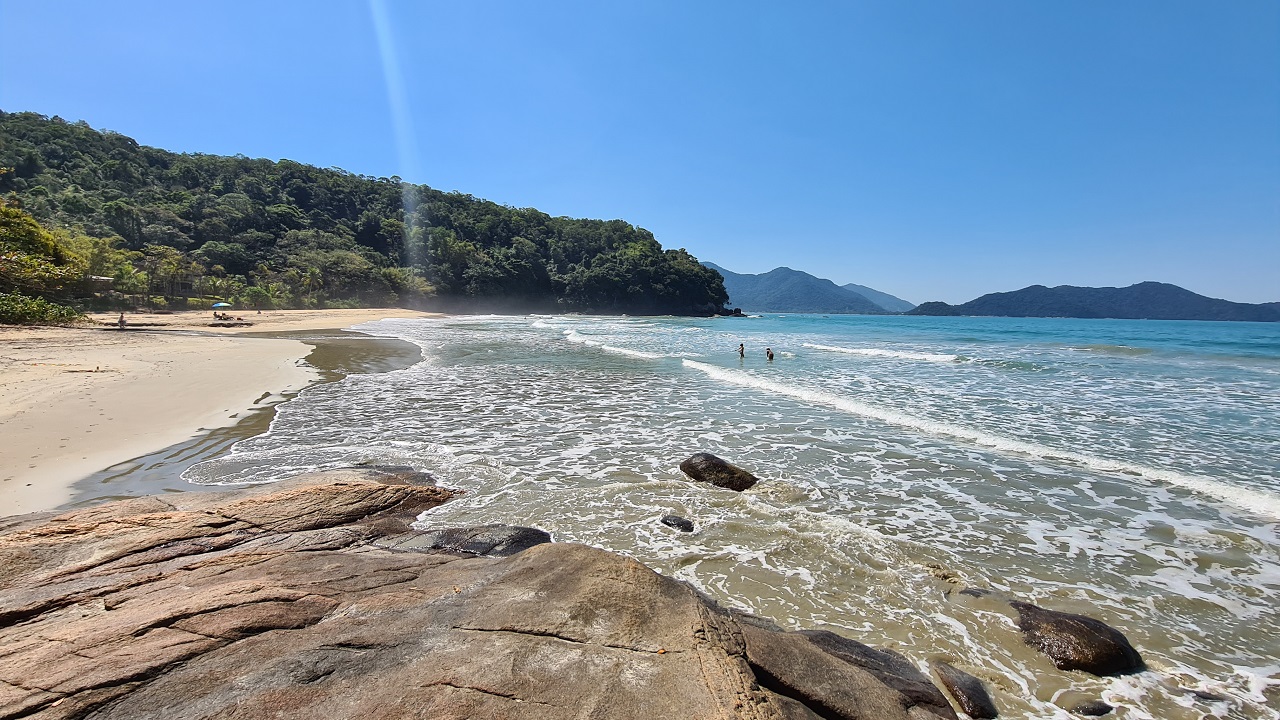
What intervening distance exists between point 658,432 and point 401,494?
18.9 ft

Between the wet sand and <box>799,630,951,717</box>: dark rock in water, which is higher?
<box>799,630,951,717</box>: dark rock in water

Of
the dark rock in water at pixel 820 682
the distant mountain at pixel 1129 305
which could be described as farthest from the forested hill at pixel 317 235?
the distant mountain at pixel 1129 305

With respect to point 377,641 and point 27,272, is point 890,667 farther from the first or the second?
point 27,272

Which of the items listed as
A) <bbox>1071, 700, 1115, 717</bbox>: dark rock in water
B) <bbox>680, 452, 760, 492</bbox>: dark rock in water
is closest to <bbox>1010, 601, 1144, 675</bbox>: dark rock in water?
<bbox>1071, 700, 1115, 717</bbox>: dark rock in water

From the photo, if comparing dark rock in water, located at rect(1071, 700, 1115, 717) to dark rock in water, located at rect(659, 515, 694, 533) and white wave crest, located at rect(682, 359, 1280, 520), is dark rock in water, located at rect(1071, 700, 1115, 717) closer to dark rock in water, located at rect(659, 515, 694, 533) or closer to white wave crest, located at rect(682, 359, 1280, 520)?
dark rock in water, located at rect(659, 515, 694, 533)

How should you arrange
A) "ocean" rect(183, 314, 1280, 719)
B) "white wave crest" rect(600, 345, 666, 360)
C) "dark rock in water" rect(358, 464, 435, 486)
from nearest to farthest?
"ocean" rect(183, 314, 1280, 719) → "dark rock in water" rect(358, 464, 435, 486) → "white wave crest" rect(600, 345, 666, 360)

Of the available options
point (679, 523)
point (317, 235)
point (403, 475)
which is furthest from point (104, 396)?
point (317, 235)

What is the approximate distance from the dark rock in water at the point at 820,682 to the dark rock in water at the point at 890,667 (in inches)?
2.9

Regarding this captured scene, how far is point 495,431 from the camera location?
415 inches

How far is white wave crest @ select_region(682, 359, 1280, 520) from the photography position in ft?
23.9

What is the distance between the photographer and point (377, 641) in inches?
95.9

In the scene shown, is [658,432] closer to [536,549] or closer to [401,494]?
[401,494]

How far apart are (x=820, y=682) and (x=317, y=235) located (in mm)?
109670

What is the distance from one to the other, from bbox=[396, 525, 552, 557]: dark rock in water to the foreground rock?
946 mm
